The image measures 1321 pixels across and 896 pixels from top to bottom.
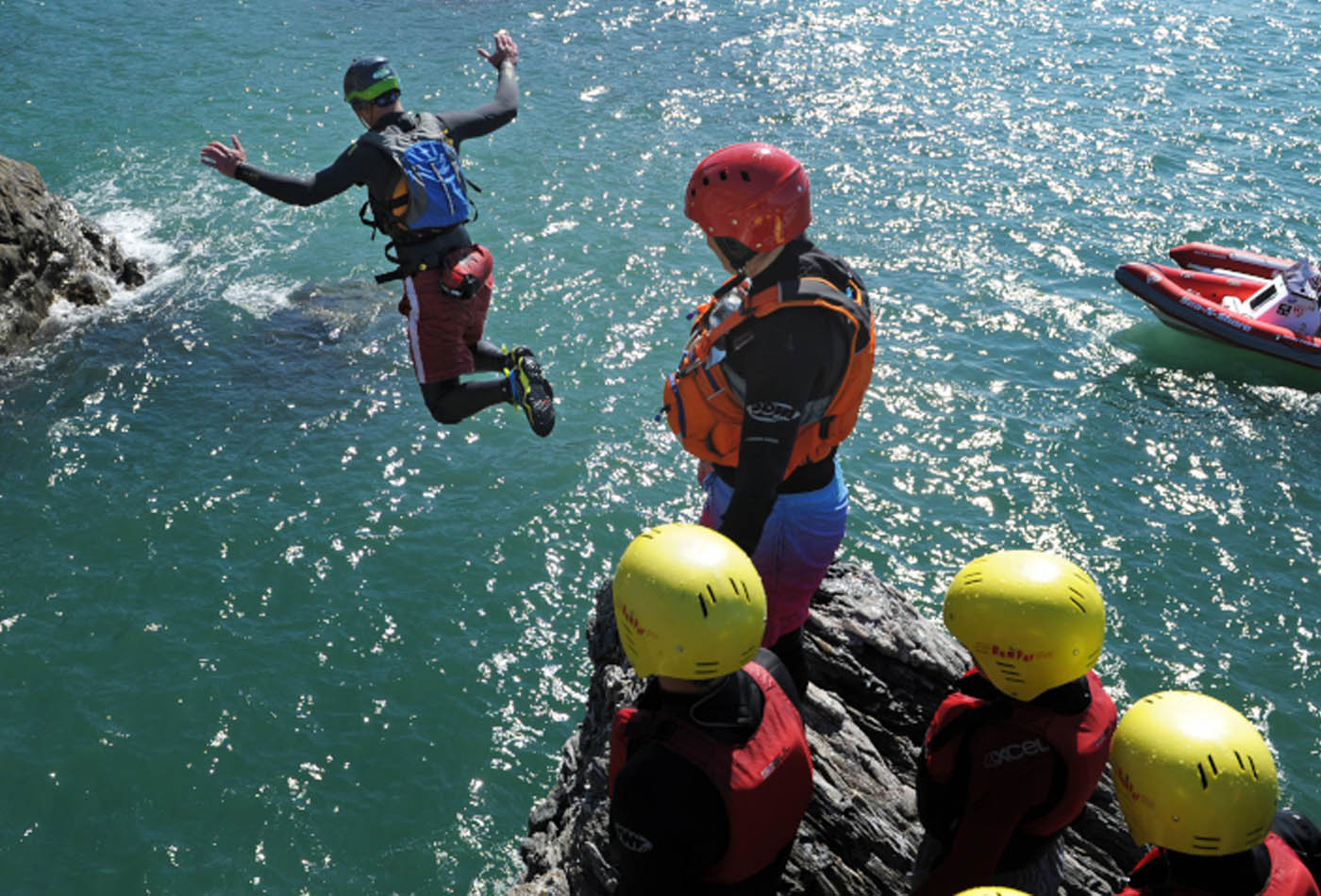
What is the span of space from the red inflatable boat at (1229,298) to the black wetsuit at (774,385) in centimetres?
1322

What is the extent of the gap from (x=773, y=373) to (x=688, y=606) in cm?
131

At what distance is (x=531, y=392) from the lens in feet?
28.0

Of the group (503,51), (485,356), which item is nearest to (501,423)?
(485,356)

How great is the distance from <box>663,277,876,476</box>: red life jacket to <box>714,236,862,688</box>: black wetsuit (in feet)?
0.19

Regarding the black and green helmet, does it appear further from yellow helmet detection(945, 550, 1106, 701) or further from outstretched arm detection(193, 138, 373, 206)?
yellow helmet detection(945, 550, 1106, 701)

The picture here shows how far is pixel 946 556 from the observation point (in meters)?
11.6

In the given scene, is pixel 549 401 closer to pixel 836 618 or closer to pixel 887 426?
pixel 836 618

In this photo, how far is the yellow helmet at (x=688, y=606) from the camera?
137 inches

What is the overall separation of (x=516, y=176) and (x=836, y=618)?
1476cm

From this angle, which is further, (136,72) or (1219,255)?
(136,72)

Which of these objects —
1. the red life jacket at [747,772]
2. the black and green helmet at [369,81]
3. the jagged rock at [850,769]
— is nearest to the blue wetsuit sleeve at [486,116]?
the black and green helmet at [369,81]

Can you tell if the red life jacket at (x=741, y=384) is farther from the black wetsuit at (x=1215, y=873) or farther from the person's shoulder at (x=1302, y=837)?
the person's shoulder at (x=1302, y=837)

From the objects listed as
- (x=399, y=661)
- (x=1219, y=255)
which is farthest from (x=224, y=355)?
(x=1219, y=255)

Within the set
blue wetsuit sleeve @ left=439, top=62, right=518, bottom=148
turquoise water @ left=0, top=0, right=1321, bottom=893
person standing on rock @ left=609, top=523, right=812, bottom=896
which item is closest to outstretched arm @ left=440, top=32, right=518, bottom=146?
blue wetsuit sleeve @ left=439, top=62, right=518, bottom=148
